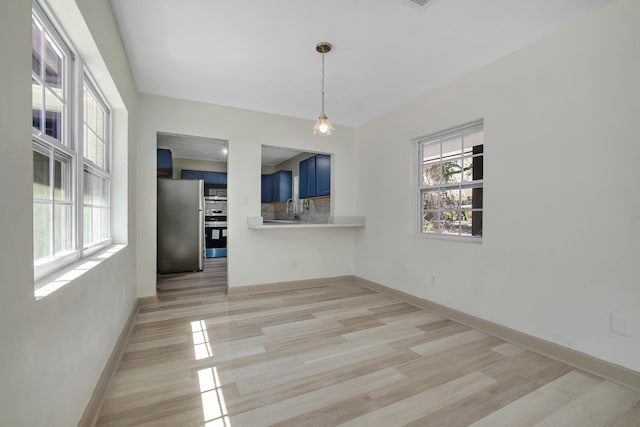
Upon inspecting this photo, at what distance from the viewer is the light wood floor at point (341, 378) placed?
159 cm

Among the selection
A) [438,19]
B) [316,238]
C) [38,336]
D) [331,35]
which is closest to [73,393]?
[38,336]

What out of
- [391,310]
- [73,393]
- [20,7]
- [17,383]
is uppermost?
[20,7]

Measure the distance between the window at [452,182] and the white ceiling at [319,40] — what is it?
2.02 ft

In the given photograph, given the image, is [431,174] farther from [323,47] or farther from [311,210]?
[311,210]

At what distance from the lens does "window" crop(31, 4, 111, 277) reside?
4.03ft

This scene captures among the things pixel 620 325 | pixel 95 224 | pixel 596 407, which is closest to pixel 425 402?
pixel 596 407

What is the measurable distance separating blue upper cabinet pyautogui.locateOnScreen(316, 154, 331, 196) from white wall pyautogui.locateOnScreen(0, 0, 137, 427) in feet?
12.1

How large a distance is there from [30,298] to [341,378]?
167 centimetres

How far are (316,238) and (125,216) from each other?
8.29 ft

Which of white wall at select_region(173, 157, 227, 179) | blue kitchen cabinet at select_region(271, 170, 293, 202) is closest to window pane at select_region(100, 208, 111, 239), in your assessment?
blue kitchen cabinet at select_region(271, 170, 293, 202)

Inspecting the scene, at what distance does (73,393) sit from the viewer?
1.29m

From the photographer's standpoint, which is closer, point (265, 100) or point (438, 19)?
point (438, 19)

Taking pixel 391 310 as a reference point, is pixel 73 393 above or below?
above

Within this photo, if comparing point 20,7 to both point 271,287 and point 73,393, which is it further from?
point 271,287
